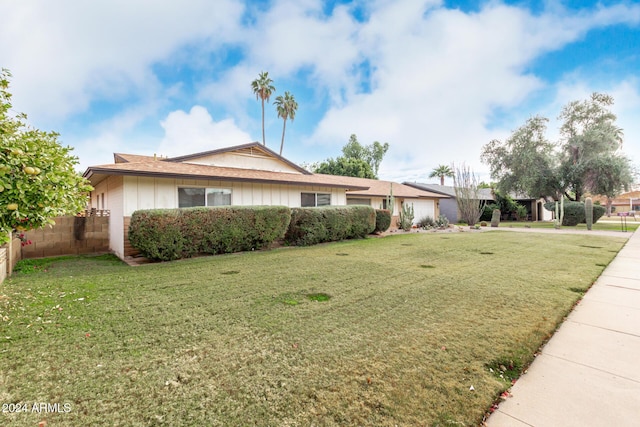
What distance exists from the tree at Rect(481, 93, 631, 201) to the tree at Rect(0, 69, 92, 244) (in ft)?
106

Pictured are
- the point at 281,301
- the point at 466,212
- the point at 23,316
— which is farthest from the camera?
the point at 466,212

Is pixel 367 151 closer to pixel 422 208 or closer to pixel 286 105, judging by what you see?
pixel 286 105

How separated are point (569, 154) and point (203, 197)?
32.5m

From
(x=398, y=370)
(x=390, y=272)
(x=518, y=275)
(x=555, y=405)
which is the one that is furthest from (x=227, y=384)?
(x=518, y=275)

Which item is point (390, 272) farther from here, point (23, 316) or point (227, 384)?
point (23, 316)

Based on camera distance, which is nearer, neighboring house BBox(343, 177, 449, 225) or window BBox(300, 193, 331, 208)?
window BBox(300, 193, 331, 208)

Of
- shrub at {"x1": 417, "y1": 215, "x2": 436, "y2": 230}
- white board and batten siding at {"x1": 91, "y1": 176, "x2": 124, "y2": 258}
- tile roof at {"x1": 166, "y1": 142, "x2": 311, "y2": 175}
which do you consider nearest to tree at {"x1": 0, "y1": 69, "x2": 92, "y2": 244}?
white board and batten siding at {"x1": 91, "y1": 176, "x2": 124, "y2": 258}

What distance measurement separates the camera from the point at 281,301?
178 inches

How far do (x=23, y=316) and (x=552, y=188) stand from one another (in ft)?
114

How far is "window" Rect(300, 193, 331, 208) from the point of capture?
1338 centimetres

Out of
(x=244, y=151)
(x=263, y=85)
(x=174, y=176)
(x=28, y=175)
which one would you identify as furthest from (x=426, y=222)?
(x=263, y=85)

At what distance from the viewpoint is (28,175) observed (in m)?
3.17

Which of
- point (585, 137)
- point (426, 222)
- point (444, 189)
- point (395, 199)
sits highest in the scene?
point (585, 137)

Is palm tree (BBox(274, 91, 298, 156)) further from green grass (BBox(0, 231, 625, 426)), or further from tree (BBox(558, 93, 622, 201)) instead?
green grass (BBox(0, 231, 625, 426))
